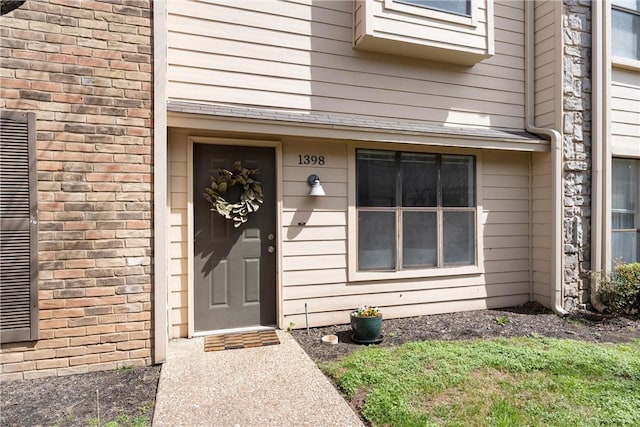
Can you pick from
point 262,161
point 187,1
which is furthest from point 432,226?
point 187,1

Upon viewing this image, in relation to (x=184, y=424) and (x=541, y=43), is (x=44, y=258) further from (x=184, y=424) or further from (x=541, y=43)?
(x=541, y=43)

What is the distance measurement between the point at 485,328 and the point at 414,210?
1669 mm

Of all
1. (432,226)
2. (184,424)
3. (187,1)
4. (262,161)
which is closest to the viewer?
(184,424)

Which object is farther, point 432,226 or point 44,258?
point 432,226

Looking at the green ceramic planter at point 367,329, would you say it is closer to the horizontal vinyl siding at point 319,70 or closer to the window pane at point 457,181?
the window pane at point 457,181

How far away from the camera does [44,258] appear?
9.73 feet

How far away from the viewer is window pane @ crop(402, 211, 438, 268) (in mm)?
4660

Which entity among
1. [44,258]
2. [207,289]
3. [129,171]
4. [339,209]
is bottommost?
[207,289]

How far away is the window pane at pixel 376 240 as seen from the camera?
175 inches

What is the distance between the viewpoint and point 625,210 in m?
5.30

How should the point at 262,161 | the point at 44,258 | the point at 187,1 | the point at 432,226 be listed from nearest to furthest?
the point at 44,258 < the point at 187,1 < the point at 262,161 < the point at 432,226

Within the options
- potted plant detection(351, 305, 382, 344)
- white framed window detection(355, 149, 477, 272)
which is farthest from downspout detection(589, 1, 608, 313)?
potted plant detection(351, 305, 382, 344)

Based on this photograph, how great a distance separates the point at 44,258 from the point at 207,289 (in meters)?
1.49

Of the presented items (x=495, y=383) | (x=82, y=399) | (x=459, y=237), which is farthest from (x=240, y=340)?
(x=459, y=237)
